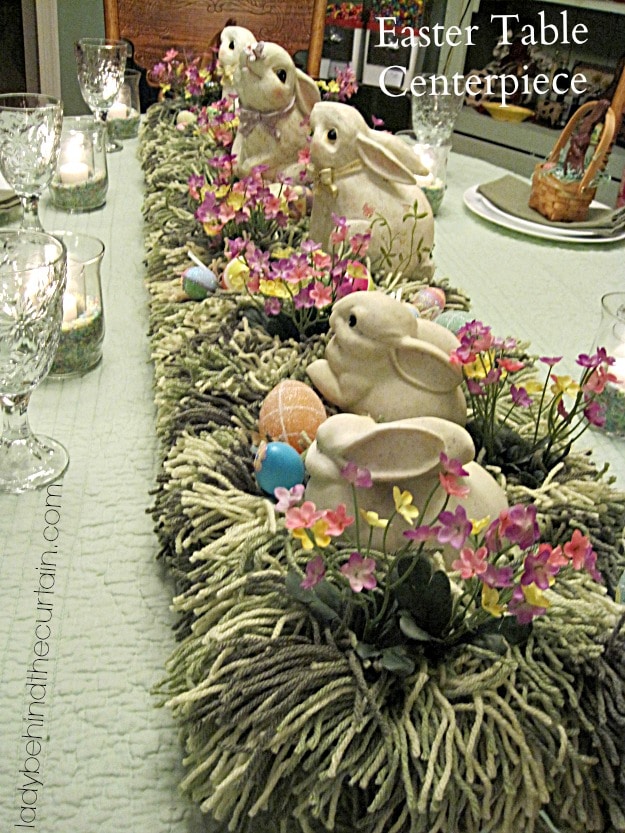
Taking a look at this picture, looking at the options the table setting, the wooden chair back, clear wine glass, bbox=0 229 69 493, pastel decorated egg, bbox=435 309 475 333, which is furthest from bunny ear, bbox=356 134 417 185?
the wooden chair back

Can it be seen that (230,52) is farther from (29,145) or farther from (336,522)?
(336,522)

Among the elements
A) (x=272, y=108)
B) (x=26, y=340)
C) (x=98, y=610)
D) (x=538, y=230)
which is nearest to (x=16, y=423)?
(x=26, y=340)

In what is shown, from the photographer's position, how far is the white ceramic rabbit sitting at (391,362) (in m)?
0.59

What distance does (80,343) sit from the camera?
0.79 metres

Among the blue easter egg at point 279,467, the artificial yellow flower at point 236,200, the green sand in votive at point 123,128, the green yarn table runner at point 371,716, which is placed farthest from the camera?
the green sand in votive at point 123,128

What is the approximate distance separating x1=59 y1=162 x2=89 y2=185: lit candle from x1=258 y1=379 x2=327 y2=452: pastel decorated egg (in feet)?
2.45

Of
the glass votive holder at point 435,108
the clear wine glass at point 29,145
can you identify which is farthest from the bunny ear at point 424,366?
the glass votive holder at point 435,108

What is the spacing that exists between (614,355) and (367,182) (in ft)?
1.10

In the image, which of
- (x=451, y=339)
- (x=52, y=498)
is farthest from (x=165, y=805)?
(x=451, y=339)

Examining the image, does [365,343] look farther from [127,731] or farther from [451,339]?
[127,731]

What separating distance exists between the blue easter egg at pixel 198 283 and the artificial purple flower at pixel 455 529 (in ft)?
1.71

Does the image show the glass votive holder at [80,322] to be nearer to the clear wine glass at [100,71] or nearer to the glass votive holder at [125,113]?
the clear wine glass at [100,71]

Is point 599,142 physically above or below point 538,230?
above

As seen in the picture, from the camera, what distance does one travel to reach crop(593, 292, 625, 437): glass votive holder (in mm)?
779
